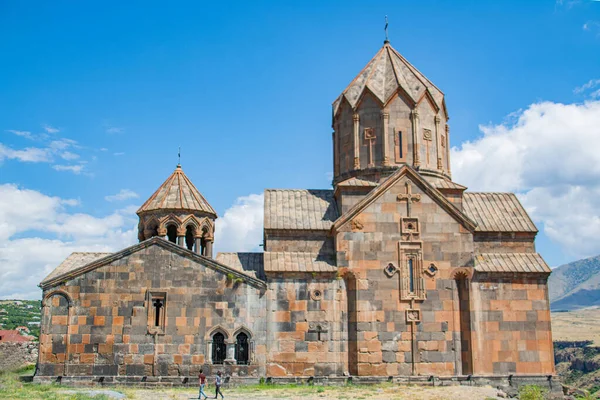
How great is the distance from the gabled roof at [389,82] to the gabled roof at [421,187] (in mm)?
2205

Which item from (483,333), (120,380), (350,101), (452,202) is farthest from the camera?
(350,101)

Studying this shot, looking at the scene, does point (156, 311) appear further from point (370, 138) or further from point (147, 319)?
point (370, 138)

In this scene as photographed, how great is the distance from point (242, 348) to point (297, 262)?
7.20 feet

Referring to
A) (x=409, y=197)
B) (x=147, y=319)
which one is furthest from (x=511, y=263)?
(x=147, y=319)

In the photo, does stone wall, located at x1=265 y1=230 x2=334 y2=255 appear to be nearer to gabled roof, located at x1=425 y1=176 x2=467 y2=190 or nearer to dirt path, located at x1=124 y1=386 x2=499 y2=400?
gabled roof, located at x1=425 y1=176 x2=467 y2=190

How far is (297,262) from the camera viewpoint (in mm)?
13203

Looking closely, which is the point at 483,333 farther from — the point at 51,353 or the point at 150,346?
the point at 51,353

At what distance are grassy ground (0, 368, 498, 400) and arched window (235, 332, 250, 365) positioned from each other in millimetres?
710

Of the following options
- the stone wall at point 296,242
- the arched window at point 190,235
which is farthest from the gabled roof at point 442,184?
the arched window at point 190,235

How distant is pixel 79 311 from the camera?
40.7 ft

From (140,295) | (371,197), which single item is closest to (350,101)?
(371,197)

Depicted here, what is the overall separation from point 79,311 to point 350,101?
802 centimetres

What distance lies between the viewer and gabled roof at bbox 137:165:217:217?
1474 centimetres

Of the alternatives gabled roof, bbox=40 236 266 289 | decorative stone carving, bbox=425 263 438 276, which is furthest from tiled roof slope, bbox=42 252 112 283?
decorative stone carving, bbox=425 263 438 276
